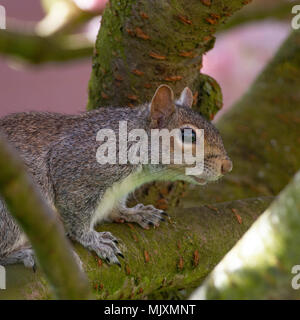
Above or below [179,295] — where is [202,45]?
above

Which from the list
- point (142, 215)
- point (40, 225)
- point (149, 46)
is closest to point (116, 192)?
point (142, 215)

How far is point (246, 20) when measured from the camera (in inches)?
86.4

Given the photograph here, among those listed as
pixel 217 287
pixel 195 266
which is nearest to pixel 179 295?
pixel 195 266

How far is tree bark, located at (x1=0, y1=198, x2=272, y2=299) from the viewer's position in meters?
1.12

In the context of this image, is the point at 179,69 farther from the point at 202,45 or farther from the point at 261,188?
the point at 261,188

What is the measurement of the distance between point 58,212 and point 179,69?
15.5 inches

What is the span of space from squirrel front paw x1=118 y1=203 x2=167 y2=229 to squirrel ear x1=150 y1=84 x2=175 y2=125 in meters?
0.19

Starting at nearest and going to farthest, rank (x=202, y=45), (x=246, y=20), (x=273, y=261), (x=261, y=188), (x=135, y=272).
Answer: (x=273, y=261), (x=135, y=272), (x=202, y=45), (x=261, y=188), (x=246, y=20)

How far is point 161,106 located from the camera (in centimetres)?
124

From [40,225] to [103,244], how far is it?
0.51 metres
